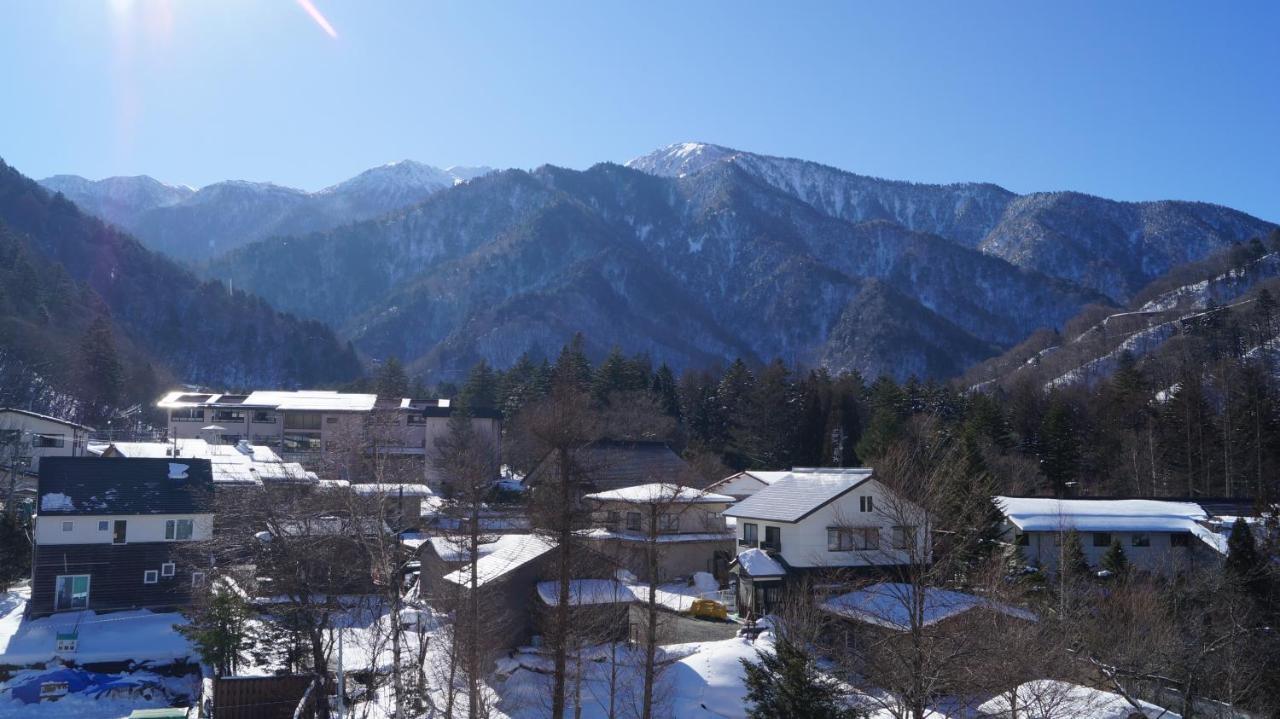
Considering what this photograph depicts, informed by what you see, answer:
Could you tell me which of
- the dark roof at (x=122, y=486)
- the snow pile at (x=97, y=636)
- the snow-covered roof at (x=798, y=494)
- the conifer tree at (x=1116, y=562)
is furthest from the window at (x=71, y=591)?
the conifer tree at (x=1116, y=562)

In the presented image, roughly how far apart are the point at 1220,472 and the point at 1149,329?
70249 millimetres

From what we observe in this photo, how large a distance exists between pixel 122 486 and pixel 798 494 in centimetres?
2580

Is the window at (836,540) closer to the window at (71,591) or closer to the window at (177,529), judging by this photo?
the window at (177,529)

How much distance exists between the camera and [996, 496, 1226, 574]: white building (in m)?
35.2

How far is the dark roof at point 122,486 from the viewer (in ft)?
102

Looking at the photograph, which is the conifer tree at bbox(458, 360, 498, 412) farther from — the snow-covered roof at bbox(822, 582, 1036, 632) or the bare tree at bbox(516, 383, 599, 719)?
the snow-covered roof at bbox(822, 582, 1036, 632)

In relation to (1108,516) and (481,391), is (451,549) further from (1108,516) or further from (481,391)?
(481,391)

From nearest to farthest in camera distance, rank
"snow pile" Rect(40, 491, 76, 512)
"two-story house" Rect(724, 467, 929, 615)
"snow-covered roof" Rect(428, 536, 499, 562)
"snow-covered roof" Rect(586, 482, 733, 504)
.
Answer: "snow-covered roof" Rect(428, 536, 499, 562)
"two-story house" Rect(724, 467, 929, 615)
"snow pile" Rect(40, 491, 76, 512)
"snow-covered roof" Rect(586, 482, 733, 504)

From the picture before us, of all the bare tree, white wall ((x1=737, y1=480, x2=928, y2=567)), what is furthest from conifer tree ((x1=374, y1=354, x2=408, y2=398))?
the bare tree

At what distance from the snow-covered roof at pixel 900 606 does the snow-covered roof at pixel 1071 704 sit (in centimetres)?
174

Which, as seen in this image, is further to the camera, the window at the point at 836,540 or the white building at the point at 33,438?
the white building at the point at 33,438

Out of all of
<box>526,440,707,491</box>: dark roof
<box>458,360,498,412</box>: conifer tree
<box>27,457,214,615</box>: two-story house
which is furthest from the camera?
<box>458,360,498,412</box>: conifer tree

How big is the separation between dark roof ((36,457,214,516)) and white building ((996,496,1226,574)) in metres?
32.3

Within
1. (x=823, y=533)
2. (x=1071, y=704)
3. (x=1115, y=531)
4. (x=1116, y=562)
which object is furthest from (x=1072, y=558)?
(x=1071, y=704)
